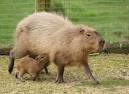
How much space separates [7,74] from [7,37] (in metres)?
2.18

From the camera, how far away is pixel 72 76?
25.5 ft

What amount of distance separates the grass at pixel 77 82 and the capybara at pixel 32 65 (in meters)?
0.13

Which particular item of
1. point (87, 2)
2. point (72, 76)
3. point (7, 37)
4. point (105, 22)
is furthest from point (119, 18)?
point (72, 76)

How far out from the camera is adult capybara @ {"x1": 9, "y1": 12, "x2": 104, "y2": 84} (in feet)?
23.3

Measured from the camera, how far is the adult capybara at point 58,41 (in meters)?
7.11

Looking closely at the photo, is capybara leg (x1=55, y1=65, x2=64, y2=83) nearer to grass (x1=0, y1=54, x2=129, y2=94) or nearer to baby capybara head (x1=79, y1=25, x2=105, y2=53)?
grass (x1=0, y1=54, x2=129, y2=94)

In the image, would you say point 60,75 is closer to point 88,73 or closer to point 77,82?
point 77,82

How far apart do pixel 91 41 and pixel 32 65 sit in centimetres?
95

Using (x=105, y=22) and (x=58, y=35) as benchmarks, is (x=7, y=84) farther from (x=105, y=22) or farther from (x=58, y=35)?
(x=105, y=22)

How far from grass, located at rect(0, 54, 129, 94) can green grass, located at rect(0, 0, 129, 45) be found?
1246 millimetres

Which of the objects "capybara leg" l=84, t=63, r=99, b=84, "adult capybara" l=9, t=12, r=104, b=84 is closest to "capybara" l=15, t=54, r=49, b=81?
"adult capybara" l=9, t=12, r=104, b=84

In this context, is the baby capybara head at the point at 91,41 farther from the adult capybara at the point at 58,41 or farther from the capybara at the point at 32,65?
the capybara at the point at 32,65

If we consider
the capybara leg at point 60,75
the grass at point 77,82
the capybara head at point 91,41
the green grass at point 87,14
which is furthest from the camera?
the green grass at point 87,14

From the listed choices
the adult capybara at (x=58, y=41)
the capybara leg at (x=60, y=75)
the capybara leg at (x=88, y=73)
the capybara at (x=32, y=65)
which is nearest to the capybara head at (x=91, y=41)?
the adult capybara at (x=58, y=41)
